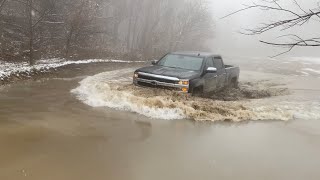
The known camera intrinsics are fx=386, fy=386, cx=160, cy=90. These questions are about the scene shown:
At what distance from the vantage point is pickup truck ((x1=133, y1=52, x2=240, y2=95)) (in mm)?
10898

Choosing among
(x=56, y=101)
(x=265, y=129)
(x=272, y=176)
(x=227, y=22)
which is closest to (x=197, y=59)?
(x=265, y=129)

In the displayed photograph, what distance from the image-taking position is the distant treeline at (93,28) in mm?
23359

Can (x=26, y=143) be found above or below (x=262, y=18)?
below

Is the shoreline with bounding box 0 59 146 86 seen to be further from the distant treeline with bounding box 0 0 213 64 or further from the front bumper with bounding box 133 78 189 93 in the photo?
the front bumper with bounding box 133 78 189 93

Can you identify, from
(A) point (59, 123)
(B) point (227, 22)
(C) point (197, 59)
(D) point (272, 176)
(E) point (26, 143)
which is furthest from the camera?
(B) point (227, 22)

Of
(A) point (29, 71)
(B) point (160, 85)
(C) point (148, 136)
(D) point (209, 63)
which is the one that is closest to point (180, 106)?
(B) point (160, 85)

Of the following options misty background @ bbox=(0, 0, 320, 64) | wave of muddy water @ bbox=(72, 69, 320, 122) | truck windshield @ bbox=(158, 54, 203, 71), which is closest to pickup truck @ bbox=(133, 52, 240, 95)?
truck windshield @ bbox=(158, 54, 203, 71)

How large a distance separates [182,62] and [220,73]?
5.72 ft

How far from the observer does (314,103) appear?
1412 centimetres

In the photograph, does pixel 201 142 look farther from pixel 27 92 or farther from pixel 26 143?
pixel 27 92

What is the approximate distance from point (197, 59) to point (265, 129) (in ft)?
12.3

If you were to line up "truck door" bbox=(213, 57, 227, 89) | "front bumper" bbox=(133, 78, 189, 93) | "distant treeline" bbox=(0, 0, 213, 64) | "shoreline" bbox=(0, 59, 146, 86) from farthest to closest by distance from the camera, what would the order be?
"distant treeline" bbox=(0, 0, 213, 64) < "shoreline" bbox=(0, 59, 146, 86) < "truck door" bbox=(213, 57, 227, 89) < "front bumper" bbox=(133, 78, 189, 93)

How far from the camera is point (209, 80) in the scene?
1219 centimetres

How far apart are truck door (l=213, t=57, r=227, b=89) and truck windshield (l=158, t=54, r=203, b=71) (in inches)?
39.1
